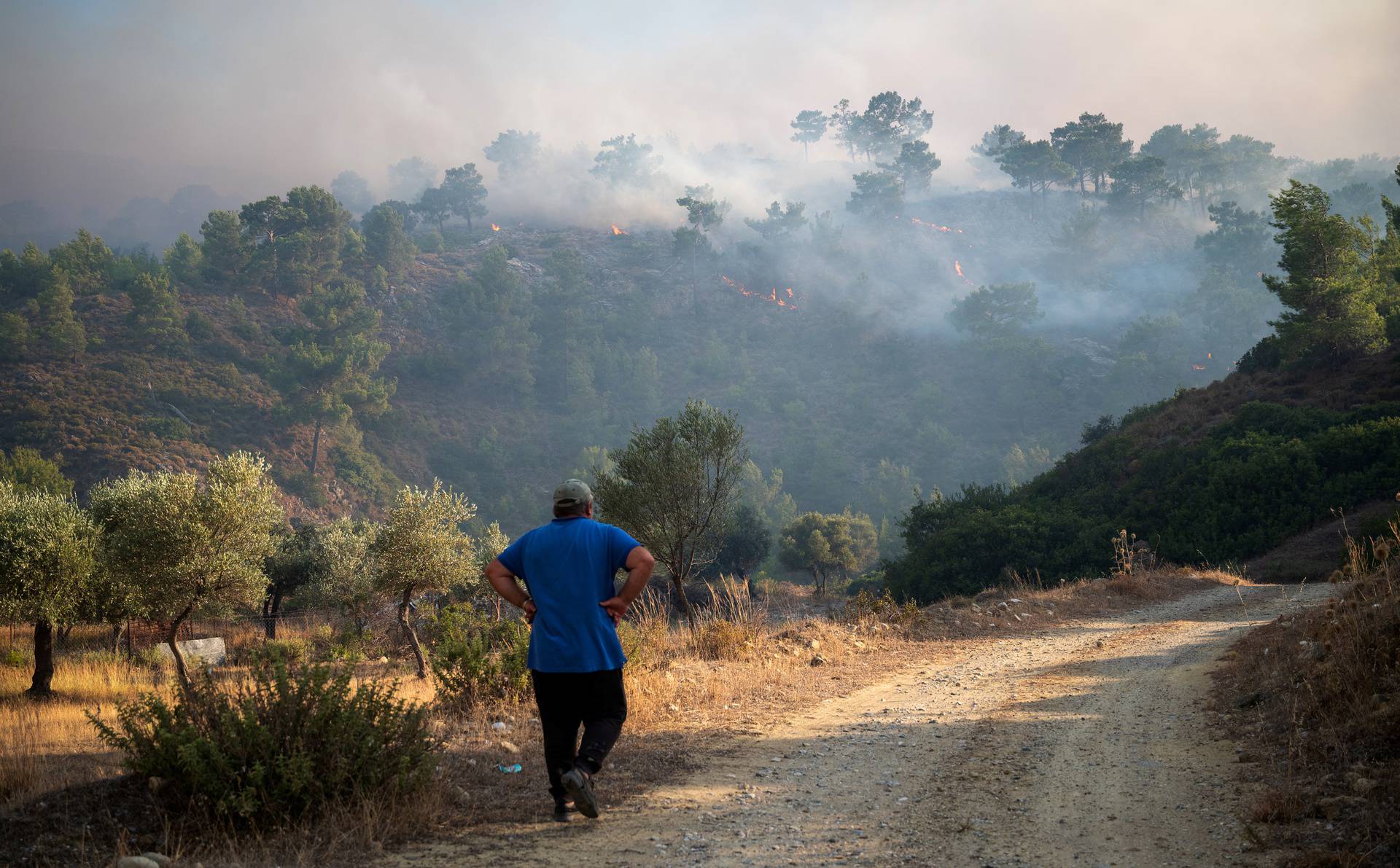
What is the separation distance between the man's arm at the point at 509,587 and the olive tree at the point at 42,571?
1818cm

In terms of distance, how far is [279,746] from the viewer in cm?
472

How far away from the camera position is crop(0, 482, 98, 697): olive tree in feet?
58.3

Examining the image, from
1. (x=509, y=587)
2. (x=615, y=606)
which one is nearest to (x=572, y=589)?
(x=615, y=606)

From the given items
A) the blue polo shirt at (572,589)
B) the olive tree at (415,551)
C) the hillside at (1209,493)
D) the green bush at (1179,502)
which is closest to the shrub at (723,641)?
the blue polo shirt at (572,589)

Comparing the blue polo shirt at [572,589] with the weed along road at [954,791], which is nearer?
the weed along road at [954,791]

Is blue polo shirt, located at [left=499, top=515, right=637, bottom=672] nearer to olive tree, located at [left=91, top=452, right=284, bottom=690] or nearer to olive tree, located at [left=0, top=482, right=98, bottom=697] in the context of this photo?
olive tree, located at [left=91, top=452, right=284, bottom=690]

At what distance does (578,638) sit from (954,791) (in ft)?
8.88

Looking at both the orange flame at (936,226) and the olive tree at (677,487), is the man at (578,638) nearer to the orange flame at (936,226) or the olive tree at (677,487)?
the olive tree at (677,487)

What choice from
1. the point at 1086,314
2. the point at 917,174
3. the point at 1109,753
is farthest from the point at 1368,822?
the point at 917,174

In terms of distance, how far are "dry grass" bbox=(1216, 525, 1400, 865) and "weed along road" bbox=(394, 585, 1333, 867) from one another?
0.91 feet

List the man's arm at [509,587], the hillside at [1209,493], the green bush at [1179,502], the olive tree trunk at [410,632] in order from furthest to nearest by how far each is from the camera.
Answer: the green bush at [1179,502] → the hillside at [1209,493] → the olive tree trunk at [410,632] → the man's arm at [509,587]

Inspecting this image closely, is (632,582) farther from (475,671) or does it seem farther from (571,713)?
(475,671)

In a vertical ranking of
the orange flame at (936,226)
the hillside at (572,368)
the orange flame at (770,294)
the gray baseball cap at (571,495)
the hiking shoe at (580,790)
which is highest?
the orange flame at (936,226)

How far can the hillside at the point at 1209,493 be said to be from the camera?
24625 millimetres
